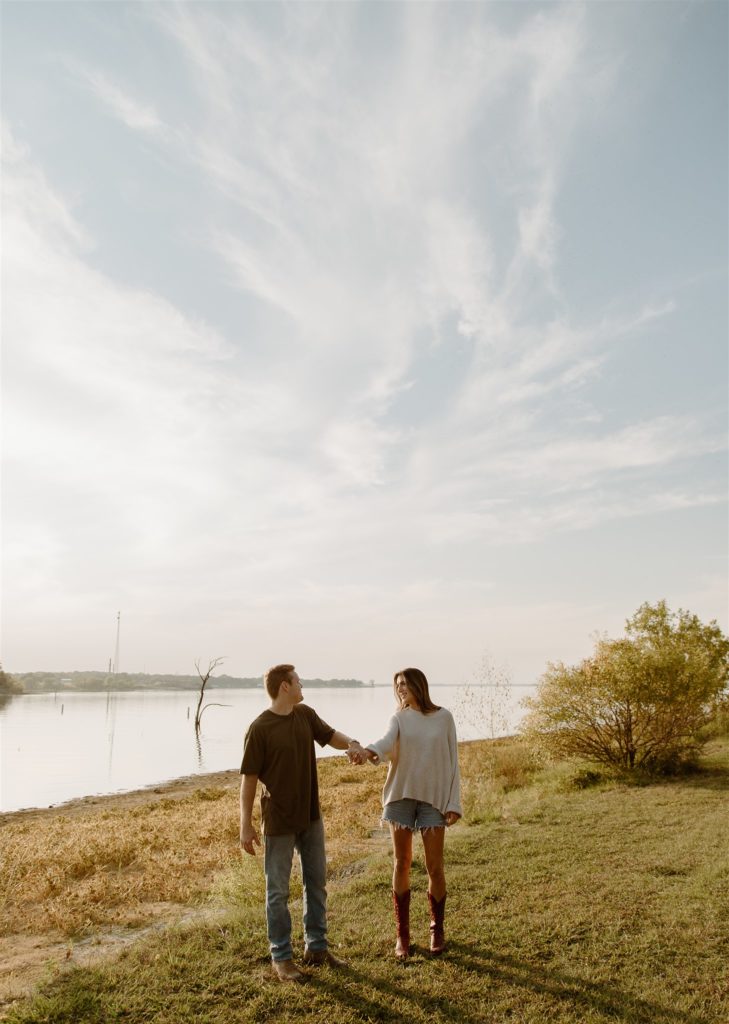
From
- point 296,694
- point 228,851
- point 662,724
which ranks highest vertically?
point 296,694

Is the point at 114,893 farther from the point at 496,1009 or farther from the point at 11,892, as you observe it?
the point at 496,1009

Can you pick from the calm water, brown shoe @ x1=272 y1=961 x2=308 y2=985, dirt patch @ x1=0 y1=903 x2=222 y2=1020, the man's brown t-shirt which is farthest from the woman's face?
the calm water

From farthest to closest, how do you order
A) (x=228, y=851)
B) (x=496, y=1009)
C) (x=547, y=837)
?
(x=228, y=851), (x=547, y=837), (x=496, y=1009)

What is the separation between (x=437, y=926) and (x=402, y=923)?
300mm

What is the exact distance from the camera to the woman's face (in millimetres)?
5547

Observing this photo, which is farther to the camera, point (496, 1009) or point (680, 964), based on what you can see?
point (680, 964)

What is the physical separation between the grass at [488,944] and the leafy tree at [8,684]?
372ft

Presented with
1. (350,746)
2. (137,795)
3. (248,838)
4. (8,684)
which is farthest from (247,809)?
(8,684)

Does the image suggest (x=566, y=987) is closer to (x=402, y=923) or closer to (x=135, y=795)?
(x=402, y=923)

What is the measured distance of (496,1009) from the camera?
461 cm

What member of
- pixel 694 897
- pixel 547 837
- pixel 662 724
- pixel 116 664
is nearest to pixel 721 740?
pixel 662 724

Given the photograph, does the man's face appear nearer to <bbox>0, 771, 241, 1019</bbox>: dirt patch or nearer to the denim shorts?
the denim shorts

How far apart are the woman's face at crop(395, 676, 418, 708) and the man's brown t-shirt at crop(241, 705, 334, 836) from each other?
0.88 meters

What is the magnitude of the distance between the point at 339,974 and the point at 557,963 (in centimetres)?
176
